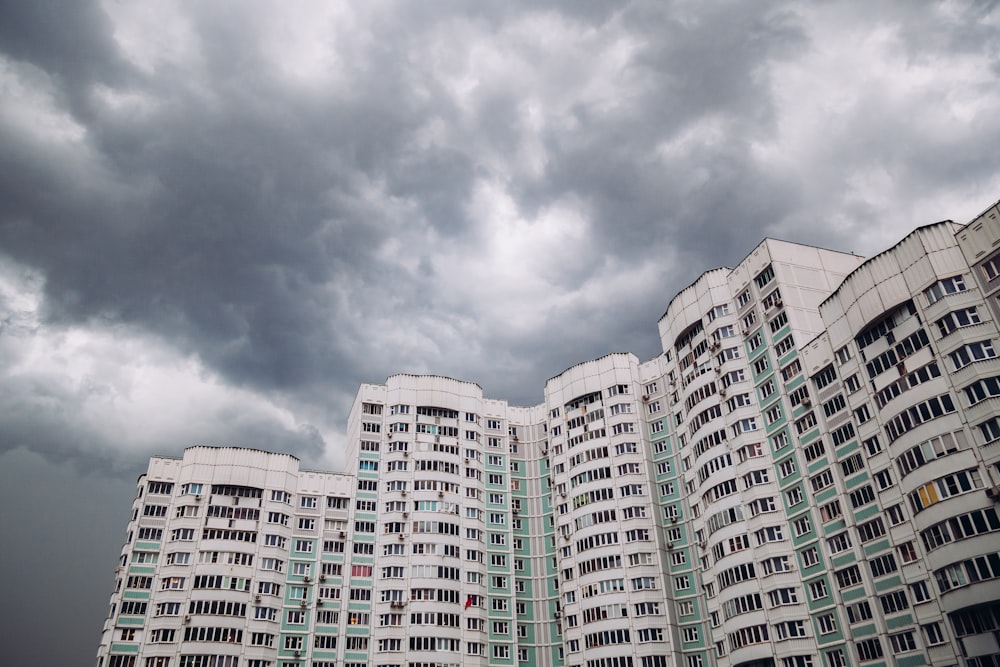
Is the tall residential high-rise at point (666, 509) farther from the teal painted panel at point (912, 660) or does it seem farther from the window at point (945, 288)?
the teal painted panel at point (912, 660)

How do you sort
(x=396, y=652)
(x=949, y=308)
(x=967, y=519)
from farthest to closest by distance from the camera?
(x=396, y=652) < (x=949, y=308) < (x=967, y=519)

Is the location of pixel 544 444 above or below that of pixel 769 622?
above

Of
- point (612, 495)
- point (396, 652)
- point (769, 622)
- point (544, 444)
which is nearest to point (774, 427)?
point (769, 622)

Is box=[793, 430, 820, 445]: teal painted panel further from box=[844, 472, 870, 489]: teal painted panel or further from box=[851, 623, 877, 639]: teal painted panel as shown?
box=[851, 623, 877, 639]: teal painted panel

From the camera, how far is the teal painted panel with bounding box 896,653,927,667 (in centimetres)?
6297

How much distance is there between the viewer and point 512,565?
11494cm

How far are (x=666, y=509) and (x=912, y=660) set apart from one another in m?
45.0

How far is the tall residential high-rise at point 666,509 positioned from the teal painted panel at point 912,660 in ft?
1.41

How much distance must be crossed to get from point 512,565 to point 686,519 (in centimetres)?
Result: 2916

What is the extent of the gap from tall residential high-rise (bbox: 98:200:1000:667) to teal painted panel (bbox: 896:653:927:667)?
430 millimetres

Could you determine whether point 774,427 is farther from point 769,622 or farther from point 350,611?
point 350,611

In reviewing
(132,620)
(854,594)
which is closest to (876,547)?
(854,594)

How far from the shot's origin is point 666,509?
107188 mm

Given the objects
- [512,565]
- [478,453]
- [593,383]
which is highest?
[593,383]
